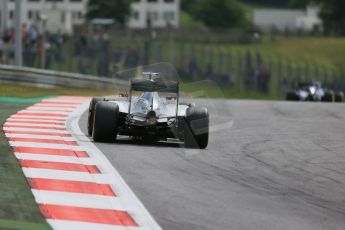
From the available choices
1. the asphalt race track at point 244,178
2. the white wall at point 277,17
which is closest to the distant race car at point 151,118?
the asphalt race track at point 244,178

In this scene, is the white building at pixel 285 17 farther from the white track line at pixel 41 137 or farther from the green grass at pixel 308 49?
the white track line at pixel 41 137

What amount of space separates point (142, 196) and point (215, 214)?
1009 mm

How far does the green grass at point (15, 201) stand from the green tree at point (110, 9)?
12240cm

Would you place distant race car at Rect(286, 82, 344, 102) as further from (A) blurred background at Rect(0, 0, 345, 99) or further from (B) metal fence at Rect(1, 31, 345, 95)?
(A) blurred background at Rect(0, 0, 345, 99)

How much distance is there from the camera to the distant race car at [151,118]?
45.1 feet

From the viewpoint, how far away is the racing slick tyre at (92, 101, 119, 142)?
13.7 m

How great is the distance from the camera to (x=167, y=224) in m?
7.75

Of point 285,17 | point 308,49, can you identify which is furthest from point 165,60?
point 285,17

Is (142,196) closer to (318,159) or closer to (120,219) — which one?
(120,219)

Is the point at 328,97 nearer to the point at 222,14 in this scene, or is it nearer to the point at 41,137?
the point at 41,137

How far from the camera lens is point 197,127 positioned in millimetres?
13844

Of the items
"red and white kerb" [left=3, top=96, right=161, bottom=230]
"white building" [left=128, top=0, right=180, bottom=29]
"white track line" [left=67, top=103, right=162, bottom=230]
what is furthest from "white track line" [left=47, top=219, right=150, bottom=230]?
"white building" [left=128, top=0, right=180, bottom=29]

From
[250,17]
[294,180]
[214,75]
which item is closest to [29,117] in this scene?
[294,180]

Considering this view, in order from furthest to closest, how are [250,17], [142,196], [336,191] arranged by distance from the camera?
[250,17] < [336,191] < [142,196]
